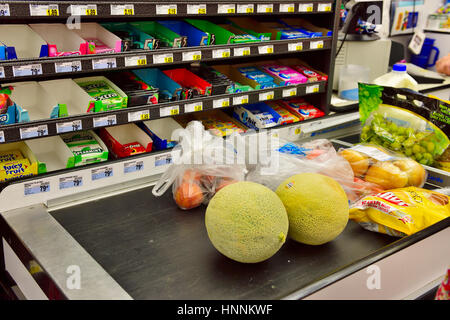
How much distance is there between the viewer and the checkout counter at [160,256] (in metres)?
1.13

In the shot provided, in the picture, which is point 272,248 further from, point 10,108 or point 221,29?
point 221,29

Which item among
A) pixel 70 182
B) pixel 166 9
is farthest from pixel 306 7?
pixel 70 182

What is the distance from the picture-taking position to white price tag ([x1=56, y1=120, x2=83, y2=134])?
198 cm

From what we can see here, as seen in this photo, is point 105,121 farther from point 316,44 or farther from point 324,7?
point 324,7

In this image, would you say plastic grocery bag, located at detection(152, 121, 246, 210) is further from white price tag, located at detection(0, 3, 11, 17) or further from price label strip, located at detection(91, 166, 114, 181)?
white price tag, located at detection(0, 3, 11, 17)

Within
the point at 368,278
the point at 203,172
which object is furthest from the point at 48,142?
the point at 368,278

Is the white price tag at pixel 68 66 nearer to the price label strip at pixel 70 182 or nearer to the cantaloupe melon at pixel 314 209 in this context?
the price label strip at pixel 70 182

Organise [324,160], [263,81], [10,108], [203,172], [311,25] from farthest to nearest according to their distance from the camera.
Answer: [311,25]
[263,81]
[10,108]
[324,160]
[203,172]

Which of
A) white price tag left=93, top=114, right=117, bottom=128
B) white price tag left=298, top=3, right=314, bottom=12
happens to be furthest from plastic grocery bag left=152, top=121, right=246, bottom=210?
white price tag left=298, top=3, right=314, bottom=12

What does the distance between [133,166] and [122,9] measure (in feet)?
2.43

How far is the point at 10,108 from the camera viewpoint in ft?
6.04

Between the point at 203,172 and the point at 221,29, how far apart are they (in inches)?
52.6

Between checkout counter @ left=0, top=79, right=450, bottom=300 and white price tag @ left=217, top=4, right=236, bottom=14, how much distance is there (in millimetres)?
1142
